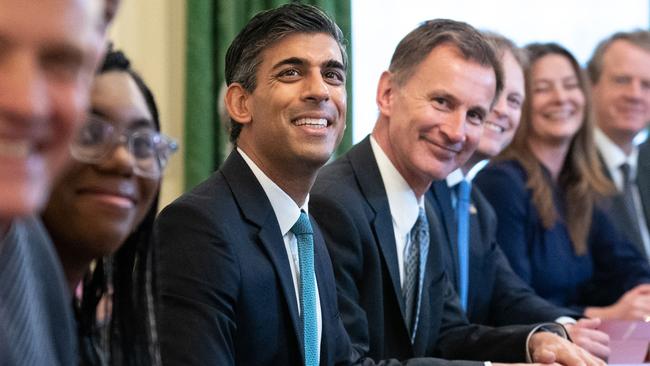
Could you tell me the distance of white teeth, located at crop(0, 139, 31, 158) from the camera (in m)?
0.60

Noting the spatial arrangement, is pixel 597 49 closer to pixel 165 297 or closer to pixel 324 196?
pixel 324 196

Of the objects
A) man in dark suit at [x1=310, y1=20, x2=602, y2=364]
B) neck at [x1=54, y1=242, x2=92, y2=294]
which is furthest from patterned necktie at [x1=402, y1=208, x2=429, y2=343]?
neck at [x1=54, y1=242, x2=92, y2=294]

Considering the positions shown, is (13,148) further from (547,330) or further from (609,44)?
(609,44)

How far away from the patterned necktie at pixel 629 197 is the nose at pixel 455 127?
1.56 metres

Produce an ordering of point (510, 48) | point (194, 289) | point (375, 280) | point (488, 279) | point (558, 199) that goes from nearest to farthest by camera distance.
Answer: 1. point (194, 289)
2. point (375, 280)
3. point (488, 279)
4. point (510, 48)
5. point (558, 199)

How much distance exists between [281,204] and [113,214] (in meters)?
0.77

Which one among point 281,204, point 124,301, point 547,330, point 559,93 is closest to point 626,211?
point 559,93

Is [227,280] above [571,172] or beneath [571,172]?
above

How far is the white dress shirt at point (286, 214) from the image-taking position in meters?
2.11

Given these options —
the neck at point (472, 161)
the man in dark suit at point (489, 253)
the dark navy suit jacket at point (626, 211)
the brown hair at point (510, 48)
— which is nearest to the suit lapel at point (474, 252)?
the man in dark suit at point (489, 253)

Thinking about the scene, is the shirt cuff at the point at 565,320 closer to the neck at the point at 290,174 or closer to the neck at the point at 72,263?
the neck at the point at 290,174

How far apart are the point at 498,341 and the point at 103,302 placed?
1.48m

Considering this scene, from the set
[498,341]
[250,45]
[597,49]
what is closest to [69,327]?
[250,45]

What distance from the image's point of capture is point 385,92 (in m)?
2.91
